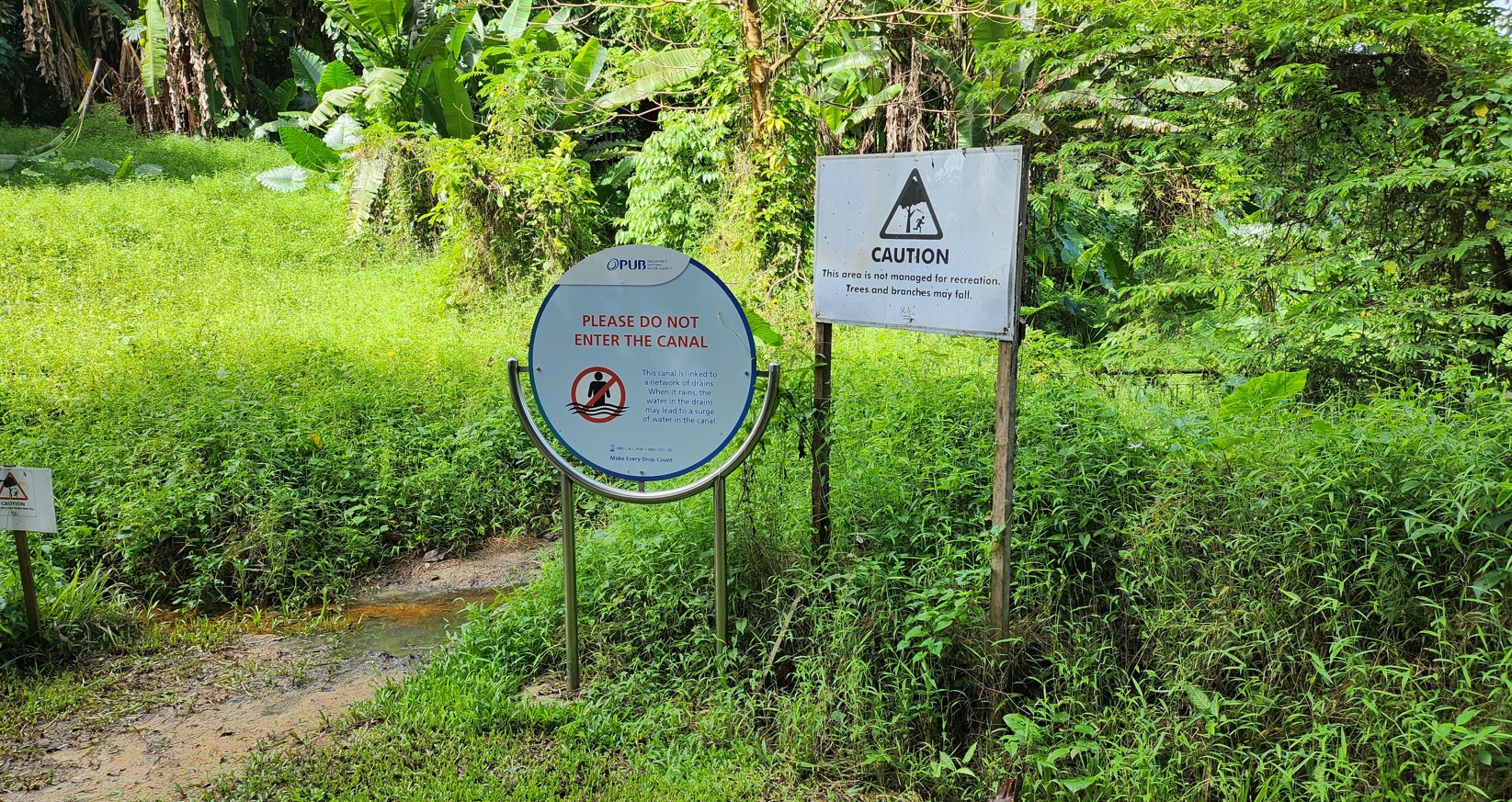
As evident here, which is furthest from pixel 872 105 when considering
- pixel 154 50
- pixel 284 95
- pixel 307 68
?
pixel 284 95

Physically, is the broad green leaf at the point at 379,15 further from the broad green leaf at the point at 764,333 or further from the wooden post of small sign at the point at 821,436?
the wooden post of small sign at the point at 821,436

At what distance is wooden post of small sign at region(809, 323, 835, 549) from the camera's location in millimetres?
3758

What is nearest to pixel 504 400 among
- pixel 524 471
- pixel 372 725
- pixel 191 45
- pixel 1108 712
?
pixel 524 471

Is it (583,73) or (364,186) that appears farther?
(583,73)

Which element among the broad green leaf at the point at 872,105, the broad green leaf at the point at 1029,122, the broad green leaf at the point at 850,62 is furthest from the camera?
the broad green leaf at the point at 850,62

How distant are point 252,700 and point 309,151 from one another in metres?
12.3

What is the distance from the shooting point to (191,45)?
16031mm

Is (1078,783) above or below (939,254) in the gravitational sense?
below

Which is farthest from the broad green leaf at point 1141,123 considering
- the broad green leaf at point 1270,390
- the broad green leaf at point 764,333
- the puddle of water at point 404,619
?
the puddle of water at point 404,619

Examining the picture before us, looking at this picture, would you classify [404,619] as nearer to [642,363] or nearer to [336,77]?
[642,363]

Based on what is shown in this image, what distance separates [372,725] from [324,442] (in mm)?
2620

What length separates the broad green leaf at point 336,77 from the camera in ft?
46.8

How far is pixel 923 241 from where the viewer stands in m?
3.33

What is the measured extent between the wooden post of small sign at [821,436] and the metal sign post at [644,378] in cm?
32
